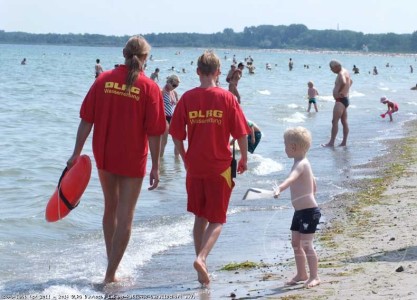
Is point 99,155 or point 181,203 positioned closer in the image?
point 99,155

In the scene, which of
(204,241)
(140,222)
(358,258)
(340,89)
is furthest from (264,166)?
(204,241)

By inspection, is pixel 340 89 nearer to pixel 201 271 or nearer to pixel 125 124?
pixel 125 124

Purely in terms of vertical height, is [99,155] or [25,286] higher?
[99,155]

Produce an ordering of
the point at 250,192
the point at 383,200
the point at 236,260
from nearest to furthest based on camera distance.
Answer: the point at 250,192 < the point at 236,260 < the point at 383,200

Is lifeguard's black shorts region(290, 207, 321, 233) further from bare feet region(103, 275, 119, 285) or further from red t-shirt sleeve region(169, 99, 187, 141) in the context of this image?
bare feet region(103, 275, 119, 285)

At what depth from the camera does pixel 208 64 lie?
6.24 m

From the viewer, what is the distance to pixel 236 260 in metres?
7.25

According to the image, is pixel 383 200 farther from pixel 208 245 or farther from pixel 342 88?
pixel 342 88

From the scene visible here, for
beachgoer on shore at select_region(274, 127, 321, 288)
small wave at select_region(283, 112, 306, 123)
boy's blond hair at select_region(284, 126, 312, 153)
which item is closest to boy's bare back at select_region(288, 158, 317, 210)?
beachgoer on shore at select_region(274, 127, 321, 288)

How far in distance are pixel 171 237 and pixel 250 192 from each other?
3.23m

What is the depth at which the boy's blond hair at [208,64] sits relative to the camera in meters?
6.24

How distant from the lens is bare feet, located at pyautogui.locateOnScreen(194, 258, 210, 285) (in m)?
6.07

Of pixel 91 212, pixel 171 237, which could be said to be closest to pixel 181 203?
pixel 91 212

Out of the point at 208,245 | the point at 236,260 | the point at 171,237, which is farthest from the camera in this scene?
the point at 171,237
